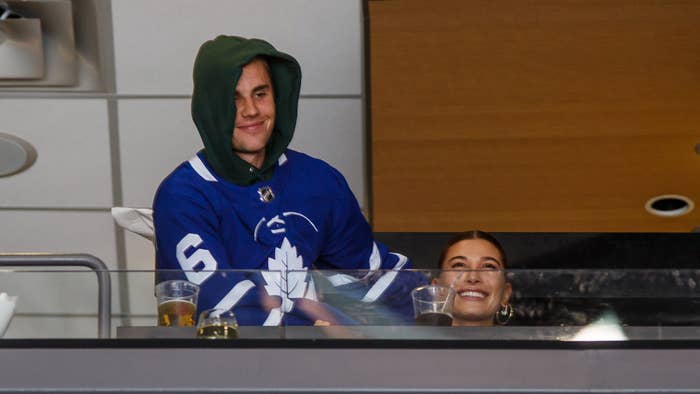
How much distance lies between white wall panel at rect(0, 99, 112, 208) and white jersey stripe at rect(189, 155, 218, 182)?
150 cm

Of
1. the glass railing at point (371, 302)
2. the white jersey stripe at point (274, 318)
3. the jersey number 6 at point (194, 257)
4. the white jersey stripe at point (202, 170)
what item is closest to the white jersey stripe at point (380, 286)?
the glass railing at point (371, 302)

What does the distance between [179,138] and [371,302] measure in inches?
108

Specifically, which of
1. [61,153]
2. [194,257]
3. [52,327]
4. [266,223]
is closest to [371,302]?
[52,327]

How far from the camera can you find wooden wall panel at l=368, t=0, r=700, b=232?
3.34 meters

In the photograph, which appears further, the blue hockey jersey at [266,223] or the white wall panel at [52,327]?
the blue hockey jersey at [266,223]

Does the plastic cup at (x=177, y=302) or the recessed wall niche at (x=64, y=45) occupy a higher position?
the recessed wall niche at (x=64, y=45)

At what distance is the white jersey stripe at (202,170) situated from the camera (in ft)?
8.41

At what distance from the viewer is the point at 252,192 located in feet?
8.48

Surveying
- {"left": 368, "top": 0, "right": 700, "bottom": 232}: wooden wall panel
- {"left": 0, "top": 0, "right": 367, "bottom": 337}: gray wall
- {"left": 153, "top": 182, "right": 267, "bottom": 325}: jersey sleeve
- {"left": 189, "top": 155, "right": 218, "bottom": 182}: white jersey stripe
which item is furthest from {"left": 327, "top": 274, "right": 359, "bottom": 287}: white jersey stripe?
{"left": 0, "top": 0, "right": 367, "bottom": 337}: gray wall

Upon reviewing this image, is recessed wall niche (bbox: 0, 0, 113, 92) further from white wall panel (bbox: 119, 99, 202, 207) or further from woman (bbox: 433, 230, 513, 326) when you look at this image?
woman (bbox: 433, 230, 513, 326)

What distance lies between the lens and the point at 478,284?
4.55 feet

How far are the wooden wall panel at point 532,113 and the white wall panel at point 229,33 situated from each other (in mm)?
521

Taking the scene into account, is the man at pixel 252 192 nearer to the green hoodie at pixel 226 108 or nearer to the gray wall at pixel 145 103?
the green hoodie at pixel 226 108

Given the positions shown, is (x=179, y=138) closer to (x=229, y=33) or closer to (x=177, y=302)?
(x=229, y=33)
